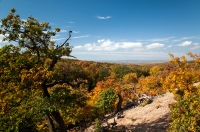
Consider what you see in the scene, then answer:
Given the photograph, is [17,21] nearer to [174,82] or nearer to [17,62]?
[17,62]

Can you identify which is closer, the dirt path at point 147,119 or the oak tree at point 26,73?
the oak tree at point 26,73

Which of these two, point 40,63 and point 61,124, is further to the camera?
point 61,124

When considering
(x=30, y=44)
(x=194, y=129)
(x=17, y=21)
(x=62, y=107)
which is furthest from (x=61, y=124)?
(x=194, y=129)

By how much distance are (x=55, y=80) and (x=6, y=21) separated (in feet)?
18.8

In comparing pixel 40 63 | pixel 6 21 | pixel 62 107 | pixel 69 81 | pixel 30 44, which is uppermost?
pixel 6 21

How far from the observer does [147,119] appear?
18516mm

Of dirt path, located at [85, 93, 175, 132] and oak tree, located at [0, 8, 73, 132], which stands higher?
oak tree, located at [0, 8, 73, 132]

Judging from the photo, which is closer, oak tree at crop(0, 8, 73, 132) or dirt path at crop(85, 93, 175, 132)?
oak tree at crop(0, 8, 73, 132)

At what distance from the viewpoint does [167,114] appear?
1811 centimetres

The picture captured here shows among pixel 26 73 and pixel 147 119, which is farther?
pixel 147 119

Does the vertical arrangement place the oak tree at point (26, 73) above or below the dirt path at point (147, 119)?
above

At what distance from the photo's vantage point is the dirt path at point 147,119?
16294mm

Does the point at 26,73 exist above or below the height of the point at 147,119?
above

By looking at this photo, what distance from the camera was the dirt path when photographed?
16.3 m
